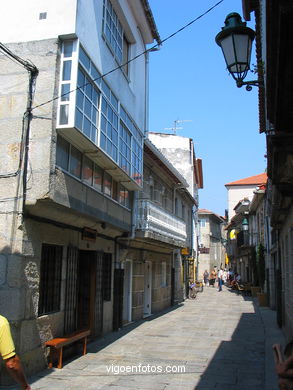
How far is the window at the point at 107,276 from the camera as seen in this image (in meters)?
11.0

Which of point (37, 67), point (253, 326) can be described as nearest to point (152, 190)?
point (253, 326)

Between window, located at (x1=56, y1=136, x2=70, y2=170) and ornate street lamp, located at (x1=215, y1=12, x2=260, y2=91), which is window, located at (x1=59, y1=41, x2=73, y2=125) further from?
ornate street lamp, located at (x1=215, y1=12, x2=260, y2=91)

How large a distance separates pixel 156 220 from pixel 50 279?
613 centimetres

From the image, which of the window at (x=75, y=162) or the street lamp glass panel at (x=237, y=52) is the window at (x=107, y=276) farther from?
the street lamp glass panel at (x=237, y=52)

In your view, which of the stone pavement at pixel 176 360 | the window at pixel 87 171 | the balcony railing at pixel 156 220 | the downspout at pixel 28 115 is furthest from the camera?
the balcony railing at pixel 156 220

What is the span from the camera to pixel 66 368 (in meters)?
7.52

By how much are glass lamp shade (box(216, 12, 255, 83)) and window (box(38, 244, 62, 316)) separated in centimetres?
486

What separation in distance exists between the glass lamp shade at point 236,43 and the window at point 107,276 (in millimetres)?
7411

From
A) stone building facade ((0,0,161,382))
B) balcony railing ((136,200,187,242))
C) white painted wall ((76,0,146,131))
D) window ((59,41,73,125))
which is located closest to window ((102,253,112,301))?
balcony railing ((136,200,187,242))

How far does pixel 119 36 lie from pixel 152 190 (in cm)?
694

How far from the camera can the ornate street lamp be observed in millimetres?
4637

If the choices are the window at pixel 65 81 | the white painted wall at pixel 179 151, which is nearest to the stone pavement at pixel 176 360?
the window at pixel 65 81

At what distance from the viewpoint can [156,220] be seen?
534 inches

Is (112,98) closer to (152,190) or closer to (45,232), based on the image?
(45,232)
